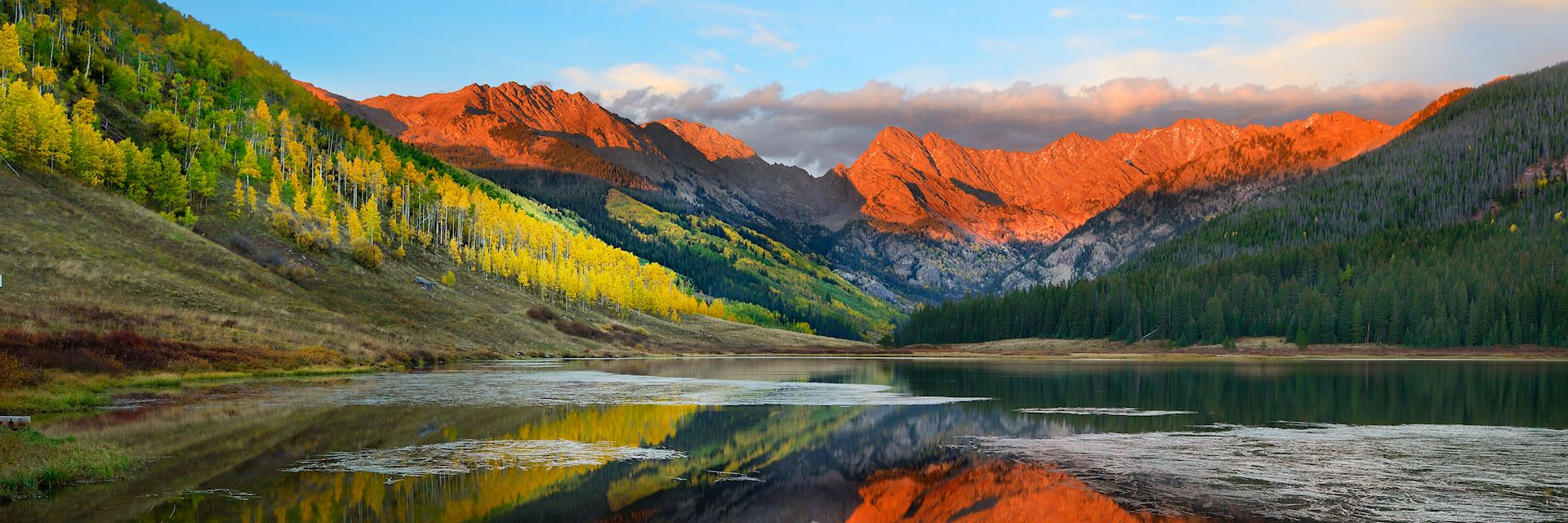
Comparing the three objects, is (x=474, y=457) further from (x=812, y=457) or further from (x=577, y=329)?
(x=577, y=329)

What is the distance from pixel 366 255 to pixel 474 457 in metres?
114

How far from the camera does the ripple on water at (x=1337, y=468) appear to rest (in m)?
24.1

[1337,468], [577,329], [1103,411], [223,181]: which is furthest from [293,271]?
[1337,468]

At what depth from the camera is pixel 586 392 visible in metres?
64.4

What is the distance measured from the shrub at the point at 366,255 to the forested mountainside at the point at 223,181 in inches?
7.1

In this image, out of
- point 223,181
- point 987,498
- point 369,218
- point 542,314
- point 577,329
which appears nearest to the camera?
point 987,498

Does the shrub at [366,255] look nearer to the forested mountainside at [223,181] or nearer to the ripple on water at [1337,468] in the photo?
the forested mountainside at [223,181]

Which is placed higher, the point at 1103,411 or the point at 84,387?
the point at 84,387

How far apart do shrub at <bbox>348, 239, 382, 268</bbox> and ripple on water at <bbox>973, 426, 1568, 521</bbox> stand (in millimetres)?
117132

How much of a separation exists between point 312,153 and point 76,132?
75.0m

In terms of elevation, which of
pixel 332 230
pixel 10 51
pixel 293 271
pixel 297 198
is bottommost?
pixel 293 271

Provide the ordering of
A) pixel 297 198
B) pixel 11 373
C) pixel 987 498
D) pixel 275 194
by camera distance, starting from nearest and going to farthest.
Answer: pixel 987 498
pixel 11 373
pixel 275 194
pixel 297 198

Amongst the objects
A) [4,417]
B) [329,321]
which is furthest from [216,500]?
[329,321]

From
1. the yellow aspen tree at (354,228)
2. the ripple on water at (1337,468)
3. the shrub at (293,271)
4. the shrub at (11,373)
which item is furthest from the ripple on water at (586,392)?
the yellow aspen tree at (354,228)
